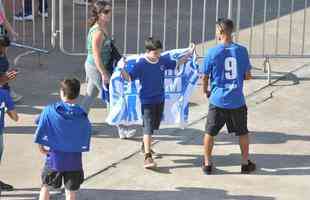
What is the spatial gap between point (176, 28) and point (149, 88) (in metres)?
6.36

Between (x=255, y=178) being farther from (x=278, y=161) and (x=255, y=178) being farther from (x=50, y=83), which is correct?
(x=50, y=83)

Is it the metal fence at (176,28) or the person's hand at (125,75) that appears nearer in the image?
the person's hand at (125,75)

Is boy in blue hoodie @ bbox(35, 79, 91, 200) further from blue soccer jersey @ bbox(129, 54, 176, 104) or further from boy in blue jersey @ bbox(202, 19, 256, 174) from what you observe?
boy in blue jersey @ bbox(202, 19, 256, 174)

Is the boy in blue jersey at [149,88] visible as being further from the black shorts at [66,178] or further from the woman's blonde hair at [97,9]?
the black shorts at [66,178]

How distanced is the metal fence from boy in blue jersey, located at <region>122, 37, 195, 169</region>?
154 inches

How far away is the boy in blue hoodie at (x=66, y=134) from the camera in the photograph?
20.8 feet

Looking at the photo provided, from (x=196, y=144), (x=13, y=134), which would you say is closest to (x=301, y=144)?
(x=196, y=144)

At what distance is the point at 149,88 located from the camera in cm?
816

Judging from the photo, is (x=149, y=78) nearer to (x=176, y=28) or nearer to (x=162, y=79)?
(x=162, y=79)

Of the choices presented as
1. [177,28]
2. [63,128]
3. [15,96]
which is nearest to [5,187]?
[63,128]

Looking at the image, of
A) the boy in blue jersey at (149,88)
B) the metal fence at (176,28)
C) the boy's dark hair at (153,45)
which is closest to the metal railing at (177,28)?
the metal fence at (176,28)

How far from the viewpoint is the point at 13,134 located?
9.09 meters

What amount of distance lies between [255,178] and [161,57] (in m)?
1.64

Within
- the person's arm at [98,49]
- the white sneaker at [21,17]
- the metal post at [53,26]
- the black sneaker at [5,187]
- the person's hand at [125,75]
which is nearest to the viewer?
the black sneaker at [5,187]
